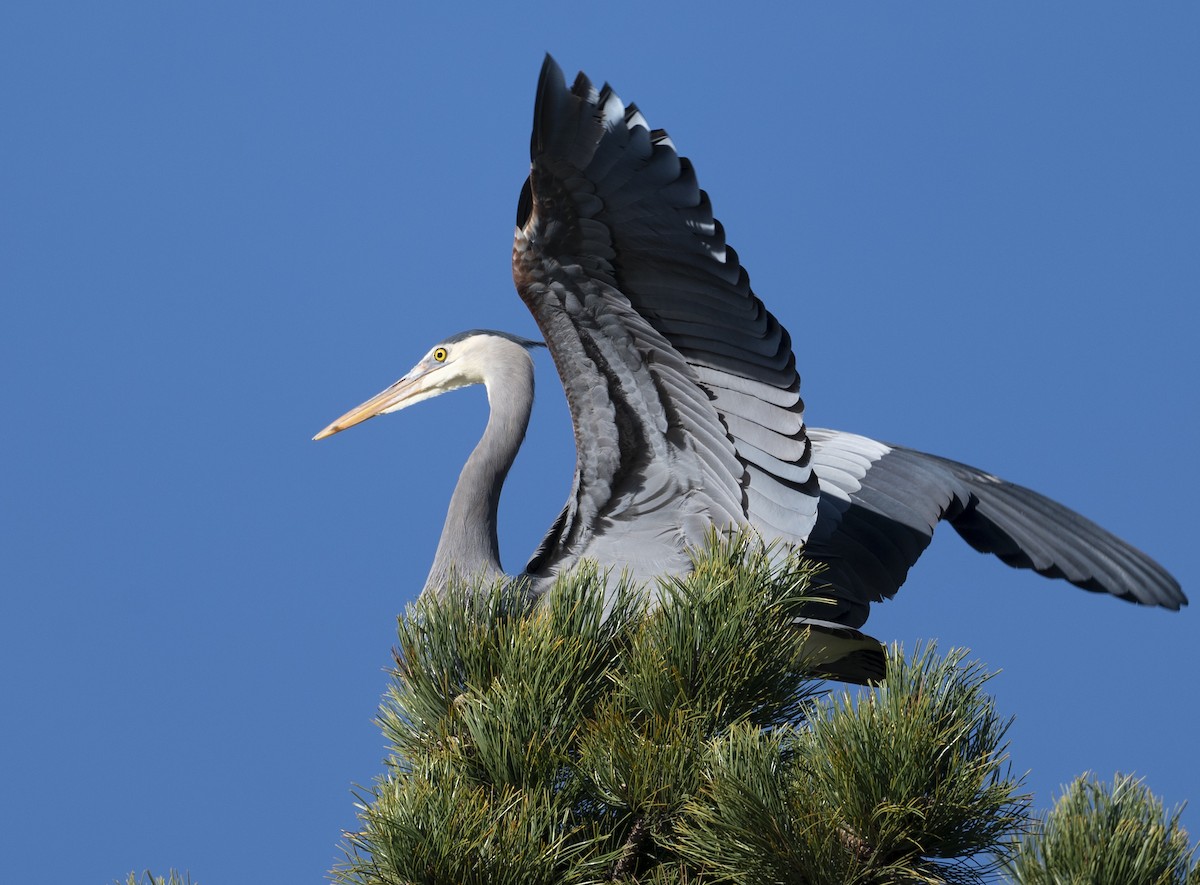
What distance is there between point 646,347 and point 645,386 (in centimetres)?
13

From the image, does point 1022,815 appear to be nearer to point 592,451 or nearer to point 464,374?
point 592,451

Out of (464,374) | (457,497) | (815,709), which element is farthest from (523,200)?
(815,709)

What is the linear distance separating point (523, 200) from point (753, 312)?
2.26ft

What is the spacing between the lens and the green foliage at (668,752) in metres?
2.62

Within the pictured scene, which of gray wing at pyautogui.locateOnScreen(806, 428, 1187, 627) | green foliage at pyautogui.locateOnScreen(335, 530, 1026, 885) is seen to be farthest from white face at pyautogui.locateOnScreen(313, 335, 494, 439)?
green foliage at pyautogui.locateOnScreen(335, 530, 1026, 885)

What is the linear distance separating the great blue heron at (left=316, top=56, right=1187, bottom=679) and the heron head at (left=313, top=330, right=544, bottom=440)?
5.0 inches

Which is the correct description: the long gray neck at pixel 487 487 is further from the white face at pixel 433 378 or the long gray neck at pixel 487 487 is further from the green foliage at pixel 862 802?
the green foliage at pixel 862 802

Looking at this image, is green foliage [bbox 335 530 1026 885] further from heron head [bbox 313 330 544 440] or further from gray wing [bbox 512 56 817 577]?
heron head [bbox 313 330 544 440]

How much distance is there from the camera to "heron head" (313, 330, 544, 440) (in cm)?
520

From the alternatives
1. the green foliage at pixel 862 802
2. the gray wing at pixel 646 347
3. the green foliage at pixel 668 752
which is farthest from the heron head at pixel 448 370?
the green foliage at pixel 862 802

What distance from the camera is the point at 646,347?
418 cm

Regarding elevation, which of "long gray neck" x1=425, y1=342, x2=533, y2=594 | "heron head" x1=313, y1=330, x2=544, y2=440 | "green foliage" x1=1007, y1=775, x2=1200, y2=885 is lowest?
"green foliage" x1=1007, y1=775, x2=1200, y2=885

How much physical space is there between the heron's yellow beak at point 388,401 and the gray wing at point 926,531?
153 centimetres

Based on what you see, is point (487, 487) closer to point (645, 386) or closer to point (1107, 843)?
point (645, 386)
